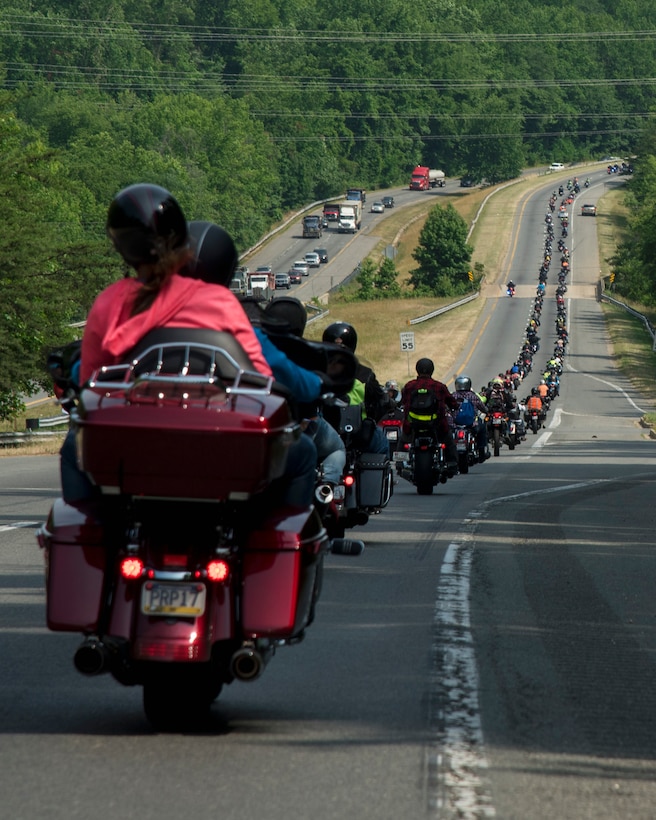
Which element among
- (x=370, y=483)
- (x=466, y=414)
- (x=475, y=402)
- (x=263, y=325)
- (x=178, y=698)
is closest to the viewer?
(x=178, y=698)

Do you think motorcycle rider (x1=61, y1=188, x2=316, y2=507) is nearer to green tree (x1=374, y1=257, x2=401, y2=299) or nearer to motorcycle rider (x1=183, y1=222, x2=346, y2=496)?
motorcycle rider (x1=183, y1=222, x2=346, y2=496)

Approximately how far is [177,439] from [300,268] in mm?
126588

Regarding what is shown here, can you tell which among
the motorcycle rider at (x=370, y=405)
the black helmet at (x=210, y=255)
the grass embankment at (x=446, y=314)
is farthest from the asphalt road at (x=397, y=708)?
the grass embankment at (x=446, y=314)

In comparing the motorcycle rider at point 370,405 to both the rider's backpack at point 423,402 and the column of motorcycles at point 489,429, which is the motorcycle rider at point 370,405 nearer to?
the column of motorcycles at point 489,429

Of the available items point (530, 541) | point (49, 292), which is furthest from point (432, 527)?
point (49, 292)

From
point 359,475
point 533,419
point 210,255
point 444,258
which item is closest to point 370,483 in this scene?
point 359,475

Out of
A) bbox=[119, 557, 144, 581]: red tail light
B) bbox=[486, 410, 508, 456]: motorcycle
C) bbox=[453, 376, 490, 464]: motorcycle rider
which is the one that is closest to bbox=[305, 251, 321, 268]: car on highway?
bbox=[486, 410, 508, 456]: motorcycle

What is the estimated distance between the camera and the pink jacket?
5.75 metres

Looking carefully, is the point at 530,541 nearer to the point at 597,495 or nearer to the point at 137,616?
the point at 597,495

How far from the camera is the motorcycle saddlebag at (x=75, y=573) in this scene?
5.65m

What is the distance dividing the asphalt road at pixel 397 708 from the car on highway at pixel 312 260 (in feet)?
399

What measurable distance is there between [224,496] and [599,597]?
605cm

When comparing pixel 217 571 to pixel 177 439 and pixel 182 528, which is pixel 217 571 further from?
pixel 177 439

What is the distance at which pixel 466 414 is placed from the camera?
2805 cm
